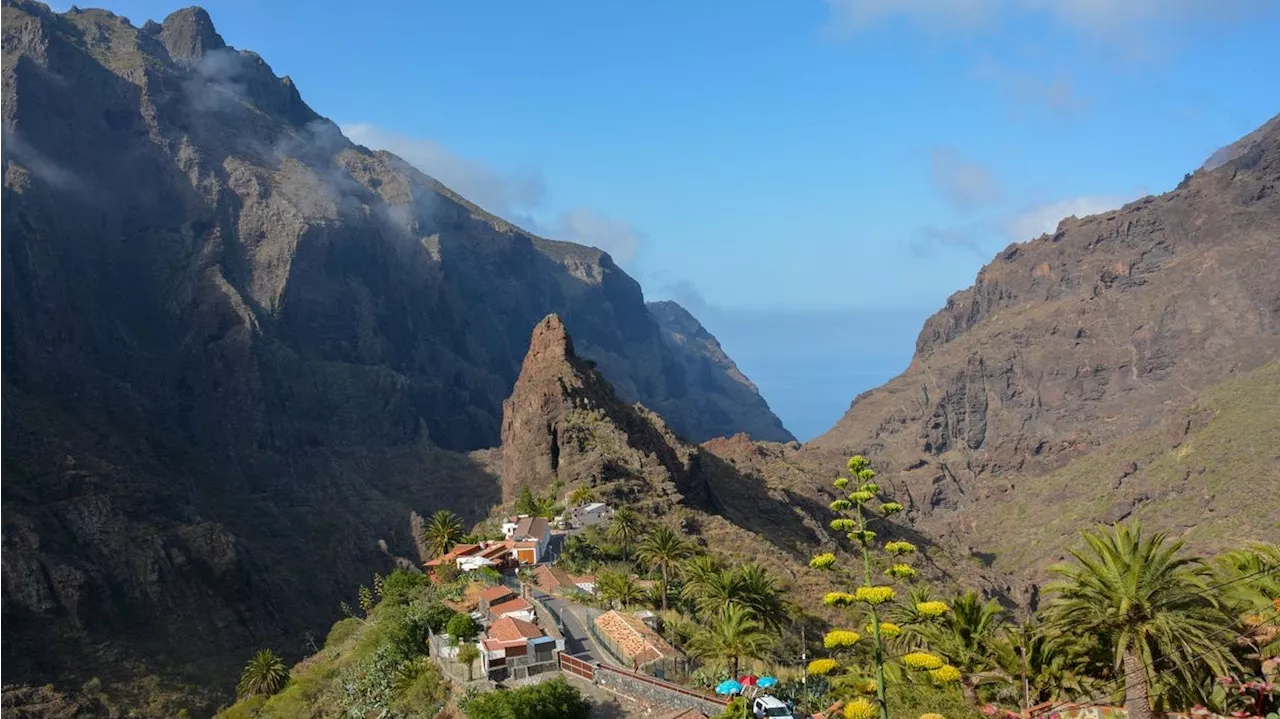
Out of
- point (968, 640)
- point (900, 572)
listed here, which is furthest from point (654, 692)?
point (900, 572)

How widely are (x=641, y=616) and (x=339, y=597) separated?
11849 centimetres

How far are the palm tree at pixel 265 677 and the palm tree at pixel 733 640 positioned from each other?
4080 cm

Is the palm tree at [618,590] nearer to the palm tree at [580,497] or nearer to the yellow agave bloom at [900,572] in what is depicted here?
the palm tree at [580,497]

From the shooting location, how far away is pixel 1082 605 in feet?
92.7

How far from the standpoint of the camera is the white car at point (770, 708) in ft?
114

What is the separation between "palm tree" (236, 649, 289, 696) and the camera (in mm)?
73738

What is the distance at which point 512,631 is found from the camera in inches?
1834

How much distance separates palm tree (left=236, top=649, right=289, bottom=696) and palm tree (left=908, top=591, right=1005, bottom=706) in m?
50.7

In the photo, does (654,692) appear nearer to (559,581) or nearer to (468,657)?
(468,657)

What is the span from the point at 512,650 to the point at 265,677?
120 feet

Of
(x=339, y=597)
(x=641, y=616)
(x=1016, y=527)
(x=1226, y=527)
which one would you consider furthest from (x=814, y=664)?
(x=1016, y=527)

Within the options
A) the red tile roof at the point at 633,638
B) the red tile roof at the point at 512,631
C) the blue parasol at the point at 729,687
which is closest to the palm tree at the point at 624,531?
the red tile roof at the point at 633,638

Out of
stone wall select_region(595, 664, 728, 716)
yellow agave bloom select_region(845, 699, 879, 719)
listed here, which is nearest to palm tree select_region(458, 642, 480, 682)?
stone wall select_region(595, 664, 728, 716)

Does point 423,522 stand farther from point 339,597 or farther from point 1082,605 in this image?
point 1082,605
